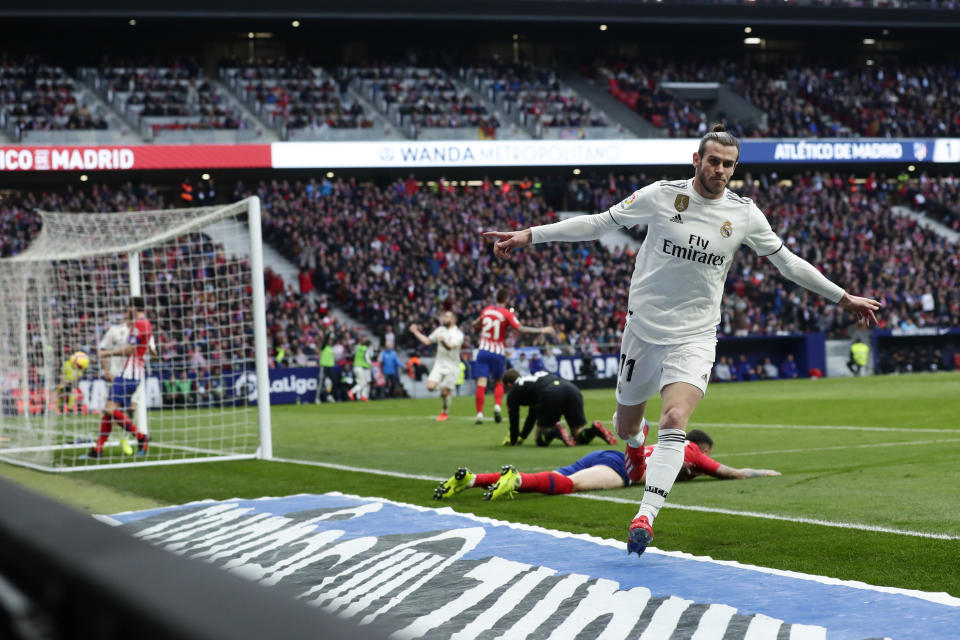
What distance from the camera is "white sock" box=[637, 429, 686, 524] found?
6285 mm

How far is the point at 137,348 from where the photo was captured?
14.6 metres

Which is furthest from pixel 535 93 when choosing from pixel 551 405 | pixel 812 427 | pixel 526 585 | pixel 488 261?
pixel 526 585

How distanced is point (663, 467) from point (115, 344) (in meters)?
10.5

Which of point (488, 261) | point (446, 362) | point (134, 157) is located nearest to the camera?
point (446, 362)

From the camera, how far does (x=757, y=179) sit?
51.5 m

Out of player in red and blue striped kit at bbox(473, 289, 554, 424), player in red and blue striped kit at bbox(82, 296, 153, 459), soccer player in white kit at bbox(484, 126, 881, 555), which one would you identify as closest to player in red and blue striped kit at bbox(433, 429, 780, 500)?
soccer player in white kit at bbox(484, 126, 881, 555)

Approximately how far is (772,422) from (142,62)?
35940 mm

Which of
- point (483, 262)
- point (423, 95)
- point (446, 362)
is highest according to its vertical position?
point (423, 95)

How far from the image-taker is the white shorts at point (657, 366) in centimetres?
676

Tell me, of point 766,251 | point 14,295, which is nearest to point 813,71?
point 14,295

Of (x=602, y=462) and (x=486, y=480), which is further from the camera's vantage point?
(x=602, y=462)

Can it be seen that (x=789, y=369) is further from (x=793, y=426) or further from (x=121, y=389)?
(x=121, y=389)

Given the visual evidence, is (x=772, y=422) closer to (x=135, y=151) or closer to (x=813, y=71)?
→ (x=135, y=151)

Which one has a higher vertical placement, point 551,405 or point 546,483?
point 551,405
